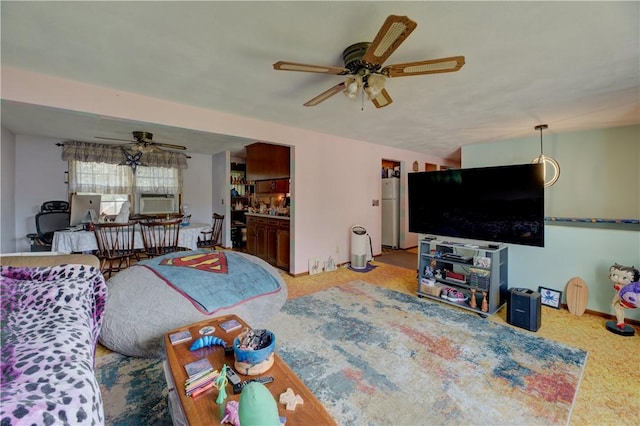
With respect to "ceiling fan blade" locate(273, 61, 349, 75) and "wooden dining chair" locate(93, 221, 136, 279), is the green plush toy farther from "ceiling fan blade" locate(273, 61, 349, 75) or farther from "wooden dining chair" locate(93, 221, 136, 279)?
"wooden dining chair" locate(93, 221, 136, 279)

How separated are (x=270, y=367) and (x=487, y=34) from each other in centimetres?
241

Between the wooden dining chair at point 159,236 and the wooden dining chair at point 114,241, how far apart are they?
16cm

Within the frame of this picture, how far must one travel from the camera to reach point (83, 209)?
3.99 m

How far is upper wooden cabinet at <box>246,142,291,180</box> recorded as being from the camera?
15.7ft

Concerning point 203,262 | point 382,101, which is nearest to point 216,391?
point 203,262

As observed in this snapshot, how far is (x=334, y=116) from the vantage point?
3510 millimetres

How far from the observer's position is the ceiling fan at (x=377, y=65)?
1359mm

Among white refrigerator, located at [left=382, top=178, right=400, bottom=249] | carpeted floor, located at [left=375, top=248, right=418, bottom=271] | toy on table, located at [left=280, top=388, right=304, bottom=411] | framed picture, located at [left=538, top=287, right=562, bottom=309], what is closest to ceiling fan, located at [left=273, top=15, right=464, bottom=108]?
toy on table, located at [left=280, top=388, right=304, bottom=411]

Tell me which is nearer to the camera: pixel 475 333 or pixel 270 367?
pixel 270 367

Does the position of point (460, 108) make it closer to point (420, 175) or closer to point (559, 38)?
point (420, 175)

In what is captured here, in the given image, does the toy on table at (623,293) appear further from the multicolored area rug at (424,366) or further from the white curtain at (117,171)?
the white curtain at (117,171)

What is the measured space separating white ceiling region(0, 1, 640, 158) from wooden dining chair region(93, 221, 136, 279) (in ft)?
5.40

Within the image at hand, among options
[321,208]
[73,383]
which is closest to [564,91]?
[321,208]

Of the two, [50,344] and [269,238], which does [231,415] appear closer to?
[50,344]
